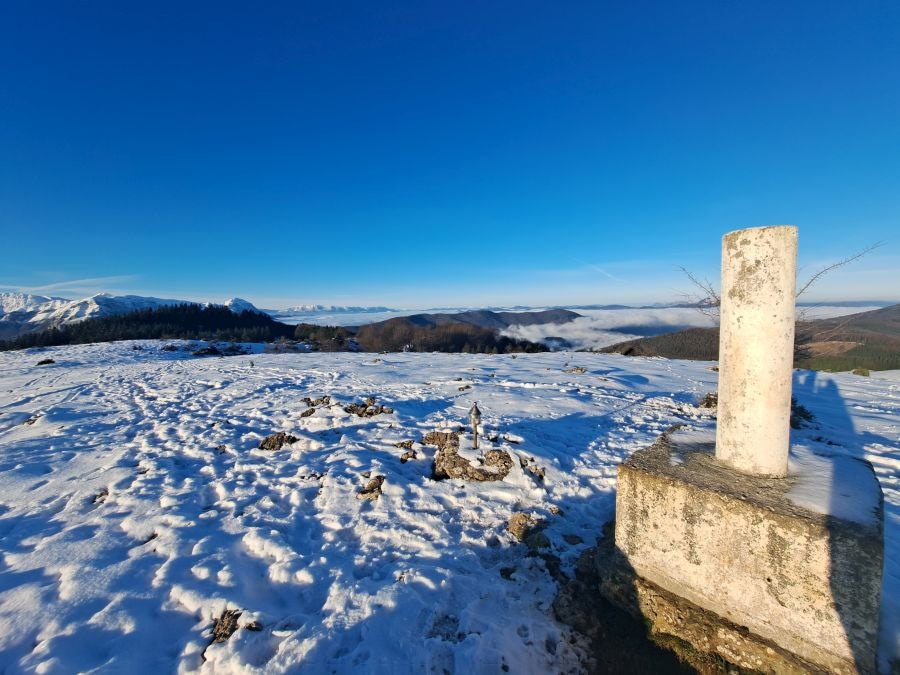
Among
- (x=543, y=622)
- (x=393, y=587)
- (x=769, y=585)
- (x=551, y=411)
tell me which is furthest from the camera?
(x=551, y=411)

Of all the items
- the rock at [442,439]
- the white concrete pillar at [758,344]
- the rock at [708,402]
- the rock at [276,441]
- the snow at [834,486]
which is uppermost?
the white concrete pillar at [758,344]

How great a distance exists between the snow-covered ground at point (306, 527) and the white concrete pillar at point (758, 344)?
5.47ft

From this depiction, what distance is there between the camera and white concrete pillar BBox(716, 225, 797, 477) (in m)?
3.27

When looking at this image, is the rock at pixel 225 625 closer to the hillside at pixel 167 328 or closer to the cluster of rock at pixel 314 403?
the cluster of rock at pixel 314 403

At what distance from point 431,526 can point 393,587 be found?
126 cm

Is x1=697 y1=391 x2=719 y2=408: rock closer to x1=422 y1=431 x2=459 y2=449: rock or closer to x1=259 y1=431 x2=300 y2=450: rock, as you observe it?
x1=422 y1=431 x2=459 y2=449: rock

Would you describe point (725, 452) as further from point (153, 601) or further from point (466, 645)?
point (153, 601)

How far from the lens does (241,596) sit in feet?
12.8

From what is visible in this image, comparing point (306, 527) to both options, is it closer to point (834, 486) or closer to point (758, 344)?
point (758, 344)

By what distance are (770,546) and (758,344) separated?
1713mm

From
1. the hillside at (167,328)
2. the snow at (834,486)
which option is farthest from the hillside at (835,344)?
the hillside at (167,328)

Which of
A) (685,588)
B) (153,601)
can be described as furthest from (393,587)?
(685,588)

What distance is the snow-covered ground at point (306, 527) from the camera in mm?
3350

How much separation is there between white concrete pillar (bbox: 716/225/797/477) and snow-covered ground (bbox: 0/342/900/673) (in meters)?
1.67
